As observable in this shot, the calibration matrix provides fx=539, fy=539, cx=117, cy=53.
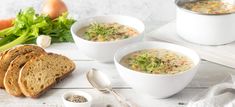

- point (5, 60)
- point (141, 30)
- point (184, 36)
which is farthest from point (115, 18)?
point (5, 60)

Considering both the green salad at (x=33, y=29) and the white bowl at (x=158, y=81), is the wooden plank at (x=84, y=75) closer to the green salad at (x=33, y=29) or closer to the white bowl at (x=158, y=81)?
the white bowl at (x=158, y=81)

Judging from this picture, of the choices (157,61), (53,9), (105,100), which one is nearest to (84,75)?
(105,100)

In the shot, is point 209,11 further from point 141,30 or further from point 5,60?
point 5,60

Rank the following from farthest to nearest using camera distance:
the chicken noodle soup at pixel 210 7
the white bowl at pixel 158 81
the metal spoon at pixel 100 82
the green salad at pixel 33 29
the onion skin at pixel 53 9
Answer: the onion skin at pixel 53 9 < the green salad at pixel 33 29 < the chicken noodle soup at pixel 210 7 < the metal spoon at pixel 100 82 < the white bowl at pixel 158 81

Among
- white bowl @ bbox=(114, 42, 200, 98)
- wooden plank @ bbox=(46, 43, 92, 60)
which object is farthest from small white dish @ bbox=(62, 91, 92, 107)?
wooden plank @ bbox=(46, 43, 92, 60)

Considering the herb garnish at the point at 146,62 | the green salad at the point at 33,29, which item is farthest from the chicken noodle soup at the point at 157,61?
the green salad at the point at 33,29

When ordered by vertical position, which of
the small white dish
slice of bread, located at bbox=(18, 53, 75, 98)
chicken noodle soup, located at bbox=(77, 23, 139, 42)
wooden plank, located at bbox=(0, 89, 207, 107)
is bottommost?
wooden plank, located at bbox=(0, 89, 207, 107)

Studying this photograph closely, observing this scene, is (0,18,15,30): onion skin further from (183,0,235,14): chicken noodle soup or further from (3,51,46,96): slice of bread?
(183,0,235,14): chicken noodle soup
